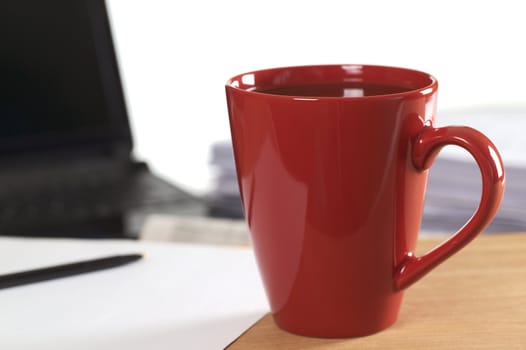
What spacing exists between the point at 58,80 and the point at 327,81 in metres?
0.58

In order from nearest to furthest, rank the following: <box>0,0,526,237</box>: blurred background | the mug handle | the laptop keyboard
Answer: the mug handle < the laptop keyboard < <box>0,0,526,237</box>: blurred background

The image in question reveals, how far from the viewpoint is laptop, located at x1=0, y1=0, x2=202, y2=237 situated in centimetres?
93

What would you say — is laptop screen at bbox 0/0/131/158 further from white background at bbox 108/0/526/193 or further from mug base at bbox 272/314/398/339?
mug base at bbox 272/314/398/339

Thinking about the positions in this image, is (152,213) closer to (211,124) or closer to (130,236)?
(130,236)

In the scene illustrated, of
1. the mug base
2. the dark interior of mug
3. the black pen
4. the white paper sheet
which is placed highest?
the dark interior of mug

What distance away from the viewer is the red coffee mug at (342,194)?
1.19 feet

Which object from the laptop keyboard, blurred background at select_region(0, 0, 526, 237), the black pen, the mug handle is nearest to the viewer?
the mug handle

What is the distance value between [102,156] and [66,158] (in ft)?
0.14

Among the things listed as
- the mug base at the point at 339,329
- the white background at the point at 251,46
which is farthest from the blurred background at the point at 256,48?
the mug base at the point at 339,329

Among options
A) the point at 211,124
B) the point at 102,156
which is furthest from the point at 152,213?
the point at 211,124

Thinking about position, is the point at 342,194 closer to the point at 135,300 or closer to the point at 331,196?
the point at 331,196

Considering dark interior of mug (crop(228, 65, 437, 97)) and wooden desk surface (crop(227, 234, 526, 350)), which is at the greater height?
dark interior of mug (crop(228, 65, 437, 97))

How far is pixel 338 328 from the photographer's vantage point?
15.7 inches

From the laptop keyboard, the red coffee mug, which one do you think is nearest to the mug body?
the red coffee mug
